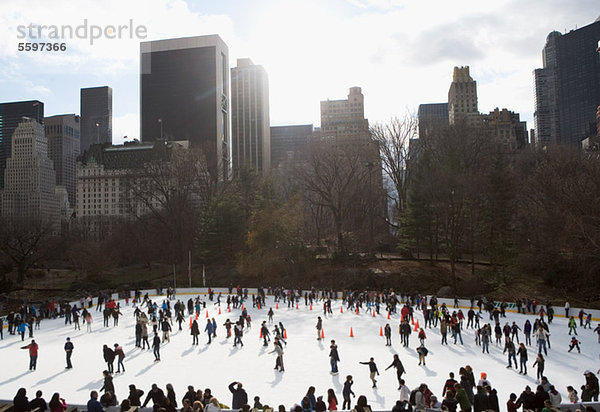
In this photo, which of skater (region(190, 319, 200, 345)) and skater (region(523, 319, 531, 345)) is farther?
skater (region(190, 319, 200, 345))

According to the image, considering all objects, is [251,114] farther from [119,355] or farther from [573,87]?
[119,355]

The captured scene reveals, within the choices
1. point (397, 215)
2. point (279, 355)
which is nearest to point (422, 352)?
point (279, 355)

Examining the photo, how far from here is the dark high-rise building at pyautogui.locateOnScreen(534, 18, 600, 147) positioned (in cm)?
17488

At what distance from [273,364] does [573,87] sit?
20659 centimetres

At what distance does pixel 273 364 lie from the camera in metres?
17.5

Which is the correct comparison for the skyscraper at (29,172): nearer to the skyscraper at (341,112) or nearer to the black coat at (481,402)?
the skyscraper at (341,112)

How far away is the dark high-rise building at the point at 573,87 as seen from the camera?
174875mm

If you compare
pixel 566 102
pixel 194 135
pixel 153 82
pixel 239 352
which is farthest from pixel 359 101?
pixel 239 352

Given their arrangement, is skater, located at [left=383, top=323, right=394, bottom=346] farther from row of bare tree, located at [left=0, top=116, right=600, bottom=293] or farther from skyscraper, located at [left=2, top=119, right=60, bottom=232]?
skyscraper, located at [left=2, top=119, right=60, bottom=232]

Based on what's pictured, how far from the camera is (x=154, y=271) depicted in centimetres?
6006

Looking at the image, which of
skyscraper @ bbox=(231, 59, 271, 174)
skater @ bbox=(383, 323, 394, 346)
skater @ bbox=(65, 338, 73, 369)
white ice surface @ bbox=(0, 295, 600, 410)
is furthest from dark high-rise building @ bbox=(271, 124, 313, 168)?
skater @ bbox=(65, 338, 73, 369)

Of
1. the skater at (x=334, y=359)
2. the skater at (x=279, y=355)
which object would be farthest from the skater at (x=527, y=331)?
the skater at (x=279, y=355)

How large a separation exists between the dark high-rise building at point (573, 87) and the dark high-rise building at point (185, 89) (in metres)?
124

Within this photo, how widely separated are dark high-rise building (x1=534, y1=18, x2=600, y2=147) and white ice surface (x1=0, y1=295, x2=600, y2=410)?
6965 inches
